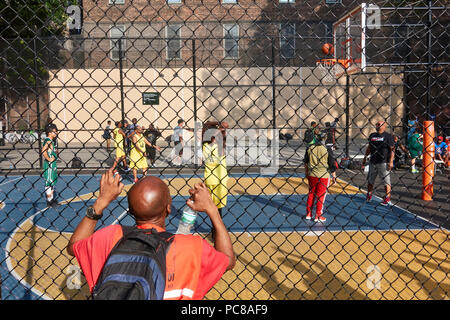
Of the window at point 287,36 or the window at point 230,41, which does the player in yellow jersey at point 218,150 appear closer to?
the window at point 230,41

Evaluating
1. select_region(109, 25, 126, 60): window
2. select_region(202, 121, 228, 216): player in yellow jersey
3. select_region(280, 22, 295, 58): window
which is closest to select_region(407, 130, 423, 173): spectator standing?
select_region(280, 22, 295, 58): window

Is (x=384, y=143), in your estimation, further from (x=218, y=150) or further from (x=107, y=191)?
(x=107, y=191)

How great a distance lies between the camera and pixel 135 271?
1.31 m

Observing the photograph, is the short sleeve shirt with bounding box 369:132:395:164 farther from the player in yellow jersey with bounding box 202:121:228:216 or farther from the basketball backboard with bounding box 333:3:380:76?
the player in yellow jersey with bounding box 202:121:228:216

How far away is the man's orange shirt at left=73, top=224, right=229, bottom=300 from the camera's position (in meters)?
1.52

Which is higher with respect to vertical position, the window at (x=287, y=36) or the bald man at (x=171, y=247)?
the window at (x=287, y=36)

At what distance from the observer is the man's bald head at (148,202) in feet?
5.53

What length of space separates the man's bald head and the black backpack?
216mm

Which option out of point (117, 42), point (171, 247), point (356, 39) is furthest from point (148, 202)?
point (356, 39)

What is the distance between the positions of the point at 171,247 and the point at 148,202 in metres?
0.25

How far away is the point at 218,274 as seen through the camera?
1.72m

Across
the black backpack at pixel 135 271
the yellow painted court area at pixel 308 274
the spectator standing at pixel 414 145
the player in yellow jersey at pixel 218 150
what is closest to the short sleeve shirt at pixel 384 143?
the yellow painted court area at pixel 308 274

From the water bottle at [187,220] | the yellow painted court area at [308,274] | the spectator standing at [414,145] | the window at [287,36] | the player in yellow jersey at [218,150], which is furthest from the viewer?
the spectator standing at [414,145]

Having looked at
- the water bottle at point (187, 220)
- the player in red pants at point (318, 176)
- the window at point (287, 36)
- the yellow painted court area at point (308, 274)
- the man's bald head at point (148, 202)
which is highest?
the window at point (287, 36)
